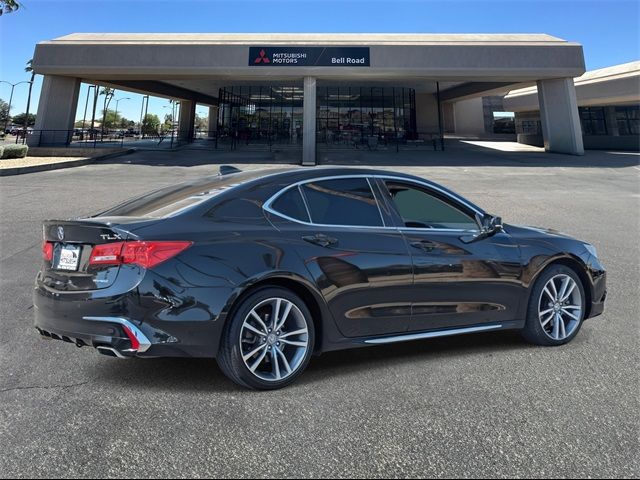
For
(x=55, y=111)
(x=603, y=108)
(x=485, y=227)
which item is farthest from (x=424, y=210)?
(x=603, y=108)

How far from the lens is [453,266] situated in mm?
3586

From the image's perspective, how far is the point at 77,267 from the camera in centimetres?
294

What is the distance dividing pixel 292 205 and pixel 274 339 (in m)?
0.97

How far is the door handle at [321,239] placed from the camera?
10.4 feet

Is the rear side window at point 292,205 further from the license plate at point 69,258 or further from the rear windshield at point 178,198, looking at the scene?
the license plate at point 69,258

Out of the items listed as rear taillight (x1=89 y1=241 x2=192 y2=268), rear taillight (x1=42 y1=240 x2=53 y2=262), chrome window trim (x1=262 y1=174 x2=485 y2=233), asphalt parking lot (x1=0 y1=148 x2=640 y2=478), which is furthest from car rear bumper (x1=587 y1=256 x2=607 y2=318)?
rear taillight (x1=42 y1=240 x2=53 y2=262)

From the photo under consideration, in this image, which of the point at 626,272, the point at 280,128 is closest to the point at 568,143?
the point at 280,128

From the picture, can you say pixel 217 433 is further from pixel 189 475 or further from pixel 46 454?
pixel 46 454

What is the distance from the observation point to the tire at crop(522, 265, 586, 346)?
394 cm

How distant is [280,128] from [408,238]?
3801 cm

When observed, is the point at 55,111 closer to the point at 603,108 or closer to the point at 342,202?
the point at 342,202

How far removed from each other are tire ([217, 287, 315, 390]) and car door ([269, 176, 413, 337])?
0.25 meters

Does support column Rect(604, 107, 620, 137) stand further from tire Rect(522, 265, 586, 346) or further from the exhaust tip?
the exhaust tip

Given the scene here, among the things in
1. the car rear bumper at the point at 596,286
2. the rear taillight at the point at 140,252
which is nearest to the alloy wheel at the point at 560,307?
the car rear bumper at the point at 596,286
